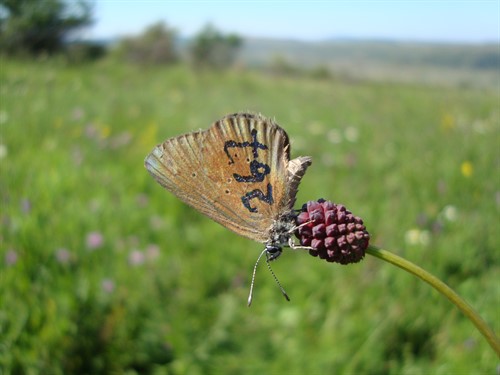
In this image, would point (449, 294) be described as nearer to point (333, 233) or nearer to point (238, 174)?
point (333, 233)

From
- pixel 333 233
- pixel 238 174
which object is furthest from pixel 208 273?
pixel 333 233

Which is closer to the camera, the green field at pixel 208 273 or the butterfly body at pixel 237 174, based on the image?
the butterfly body at pixel 237 174

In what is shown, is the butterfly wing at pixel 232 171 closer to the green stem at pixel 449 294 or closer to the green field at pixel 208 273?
the green stem at pixel 449 294

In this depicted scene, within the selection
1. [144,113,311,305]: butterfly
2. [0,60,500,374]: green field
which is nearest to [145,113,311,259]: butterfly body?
[144,113,311,305]: butterfly

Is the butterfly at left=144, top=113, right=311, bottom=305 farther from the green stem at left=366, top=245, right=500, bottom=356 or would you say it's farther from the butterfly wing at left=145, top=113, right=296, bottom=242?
the green stem at left=366, top=245, right=500, bottom=356

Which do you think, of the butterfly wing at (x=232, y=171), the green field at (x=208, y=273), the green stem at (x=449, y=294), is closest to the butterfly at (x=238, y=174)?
the butterfly wing at (x=232, y=171)

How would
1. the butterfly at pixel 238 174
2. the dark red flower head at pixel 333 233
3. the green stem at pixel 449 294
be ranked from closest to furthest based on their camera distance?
the green stem at pixel 449 294
the dark red flower head at pixel 333 233
the butterfly at pixel 238 174

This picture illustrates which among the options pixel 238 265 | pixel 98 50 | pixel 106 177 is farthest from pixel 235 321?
pixel 98 50

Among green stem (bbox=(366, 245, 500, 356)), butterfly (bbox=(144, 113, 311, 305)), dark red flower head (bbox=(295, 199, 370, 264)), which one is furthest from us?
butterfly (bbox=(144, 113, 311, 305))
